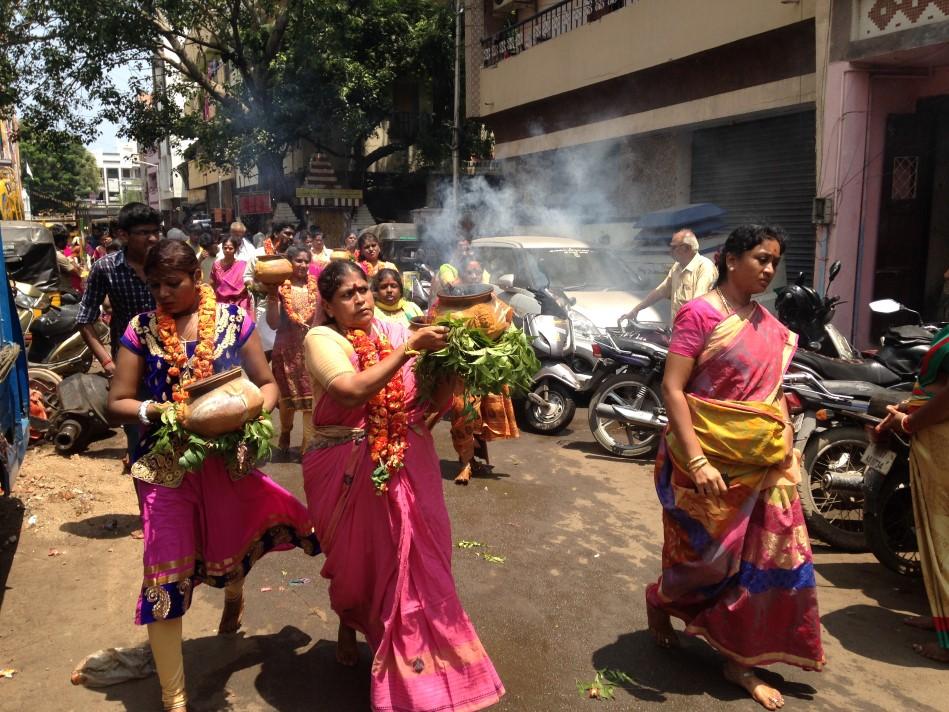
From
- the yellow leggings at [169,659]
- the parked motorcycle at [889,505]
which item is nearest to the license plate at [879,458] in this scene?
the parked motorcycle at [889,505]

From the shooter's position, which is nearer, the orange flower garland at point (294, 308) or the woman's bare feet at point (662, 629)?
the woman's bare feet at point (662, 629)

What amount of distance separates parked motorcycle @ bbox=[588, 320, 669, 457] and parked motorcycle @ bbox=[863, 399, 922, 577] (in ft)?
7.86

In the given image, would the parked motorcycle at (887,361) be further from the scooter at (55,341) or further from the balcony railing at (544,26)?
the balcony railing at (544,26)

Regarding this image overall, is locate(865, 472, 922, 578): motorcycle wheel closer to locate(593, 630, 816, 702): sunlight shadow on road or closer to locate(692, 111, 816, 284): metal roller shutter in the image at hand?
locate(593, 630, 816, 702): sunlight shadow on road

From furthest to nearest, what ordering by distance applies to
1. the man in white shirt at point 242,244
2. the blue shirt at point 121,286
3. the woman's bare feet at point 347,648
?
the man in white shirt at point 242,244 < the blue shirt at point 121,286 < the woman's bare feet at point 347,648

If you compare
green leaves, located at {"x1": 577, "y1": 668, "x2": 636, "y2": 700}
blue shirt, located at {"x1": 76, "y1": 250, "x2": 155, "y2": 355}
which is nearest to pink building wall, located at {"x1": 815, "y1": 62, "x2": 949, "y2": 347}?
green leaves, located at {"x1": 577, "y1": 668, "x2": 636, "y2": 700}

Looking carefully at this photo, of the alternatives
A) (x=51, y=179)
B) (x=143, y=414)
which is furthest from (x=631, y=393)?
(x=51, y=179)

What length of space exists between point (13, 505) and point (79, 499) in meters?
0.42

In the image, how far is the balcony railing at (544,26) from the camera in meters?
16.3

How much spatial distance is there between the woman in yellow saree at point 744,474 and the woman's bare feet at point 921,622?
1.07 metres

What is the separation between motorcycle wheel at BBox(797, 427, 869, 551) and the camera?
500cm

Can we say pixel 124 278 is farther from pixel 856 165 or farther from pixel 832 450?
pixel 856 165

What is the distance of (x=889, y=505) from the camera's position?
4590 millimetres

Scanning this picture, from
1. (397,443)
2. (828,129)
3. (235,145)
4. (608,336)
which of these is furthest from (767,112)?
(235,145)
